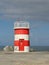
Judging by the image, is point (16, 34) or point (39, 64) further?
point (16, 34)

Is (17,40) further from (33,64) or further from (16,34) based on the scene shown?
(33,64)

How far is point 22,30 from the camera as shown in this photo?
113 feet

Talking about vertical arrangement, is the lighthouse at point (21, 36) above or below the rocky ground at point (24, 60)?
above

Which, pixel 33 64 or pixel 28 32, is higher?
pixel 28 32

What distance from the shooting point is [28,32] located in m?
34.6

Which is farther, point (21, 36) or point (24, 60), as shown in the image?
point (21, 36)

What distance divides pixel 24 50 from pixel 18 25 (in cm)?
291

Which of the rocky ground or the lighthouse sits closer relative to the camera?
the rocky ground

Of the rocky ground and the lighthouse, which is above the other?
the lighthouse

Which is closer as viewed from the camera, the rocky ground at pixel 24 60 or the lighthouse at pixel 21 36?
the rocky ground at pixel 24 60

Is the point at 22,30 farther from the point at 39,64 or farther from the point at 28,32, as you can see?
the point at 39,64

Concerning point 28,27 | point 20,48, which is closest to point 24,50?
point 20,48

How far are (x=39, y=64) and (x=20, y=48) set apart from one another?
18.1m

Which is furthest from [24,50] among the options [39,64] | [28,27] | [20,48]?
[39,64]
